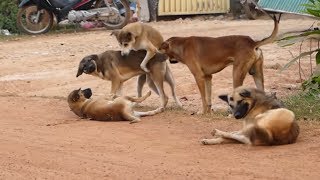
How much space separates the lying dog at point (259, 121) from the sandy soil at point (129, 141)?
0.39 ft

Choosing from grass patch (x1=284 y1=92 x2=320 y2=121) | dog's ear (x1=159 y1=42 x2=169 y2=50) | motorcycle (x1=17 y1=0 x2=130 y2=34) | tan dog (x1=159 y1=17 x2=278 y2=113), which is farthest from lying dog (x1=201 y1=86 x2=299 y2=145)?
motorcycle (x1=17 y1=0 x2=130 y2=34)

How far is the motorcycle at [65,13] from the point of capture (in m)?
21.9

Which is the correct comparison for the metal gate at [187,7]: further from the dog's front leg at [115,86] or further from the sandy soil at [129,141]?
the dog's front leg at [115,86]

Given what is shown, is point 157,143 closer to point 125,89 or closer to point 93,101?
point 93,101

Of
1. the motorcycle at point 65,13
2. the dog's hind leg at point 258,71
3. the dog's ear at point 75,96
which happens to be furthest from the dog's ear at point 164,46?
the motorcycle at point 65,13

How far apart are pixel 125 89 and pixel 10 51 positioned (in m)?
6.03

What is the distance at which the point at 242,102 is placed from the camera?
27.7 feet

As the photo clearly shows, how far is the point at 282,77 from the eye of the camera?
14.5 m

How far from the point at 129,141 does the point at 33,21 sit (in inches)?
562

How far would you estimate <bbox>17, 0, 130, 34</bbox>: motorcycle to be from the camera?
861 inches

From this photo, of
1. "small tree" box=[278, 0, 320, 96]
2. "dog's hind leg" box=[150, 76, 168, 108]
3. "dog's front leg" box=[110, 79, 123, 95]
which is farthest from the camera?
"dog's front leg" box=[110, 79, 123, 95]

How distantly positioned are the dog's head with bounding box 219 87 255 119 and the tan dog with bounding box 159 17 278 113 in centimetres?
213

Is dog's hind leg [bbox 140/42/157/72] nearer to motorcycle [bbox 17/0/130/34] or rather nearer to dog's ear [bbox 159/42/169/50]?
dog's ear [bbox 159/42/169/50]

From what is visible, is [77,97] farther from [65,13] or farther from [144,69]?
[65,13]
